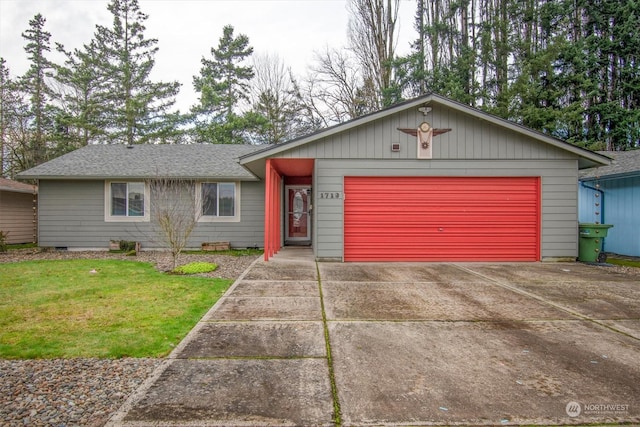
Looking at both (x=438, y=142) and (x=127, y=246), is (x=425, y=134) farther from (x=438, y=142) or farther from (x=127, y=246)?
(x=127, y=246)

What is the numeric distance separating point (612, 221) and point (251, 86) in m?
19.0

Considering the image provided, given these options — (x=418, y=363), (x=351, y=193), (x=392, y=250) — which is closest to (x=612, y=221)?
(x=392, y=250)

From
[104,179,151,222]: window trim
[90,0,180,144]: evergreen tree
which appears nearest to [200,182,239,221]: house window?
[104,179,151,222]: window trim

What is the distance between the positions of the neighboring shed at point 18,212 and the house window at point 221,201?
7.48 meters

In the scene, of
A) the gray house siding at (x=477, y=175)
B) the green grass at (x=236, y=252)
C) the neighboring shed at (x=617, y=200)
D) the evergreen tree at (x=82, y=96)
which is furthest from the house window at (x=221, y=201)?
the evergreen tree at (x=82, y=96)

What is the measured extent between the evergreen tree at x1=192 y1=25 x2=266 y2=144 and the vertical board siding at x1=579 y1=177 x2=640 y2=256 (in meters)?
16.3

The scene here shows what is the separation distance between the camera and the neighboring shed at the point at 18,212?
13.1 metres

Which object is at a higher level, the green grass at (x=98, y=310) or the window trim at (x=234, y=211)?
the window trim at (x=234, y=211)

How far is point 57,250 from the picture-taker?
1145 centimetres

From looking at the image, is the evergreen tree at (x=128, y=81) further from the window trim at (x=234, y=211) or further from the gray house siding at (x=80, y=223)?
the window trim at (x=234, y=211)

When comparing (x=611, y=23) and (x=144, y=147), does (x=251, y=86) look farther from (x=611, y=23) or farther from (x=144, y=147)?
(x=611, y=23)

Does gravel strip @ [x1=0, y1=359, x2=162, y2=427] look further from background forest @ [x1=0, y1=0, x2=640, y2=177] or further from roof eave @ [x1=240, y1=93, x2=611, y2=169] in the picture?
background forest @ [x1=0, y1=0, x2=640, y2=177]

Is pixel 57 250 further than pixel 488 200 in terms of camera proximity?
Yes

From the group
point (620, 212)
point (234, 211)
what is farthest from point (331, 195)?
point (620, 212)
